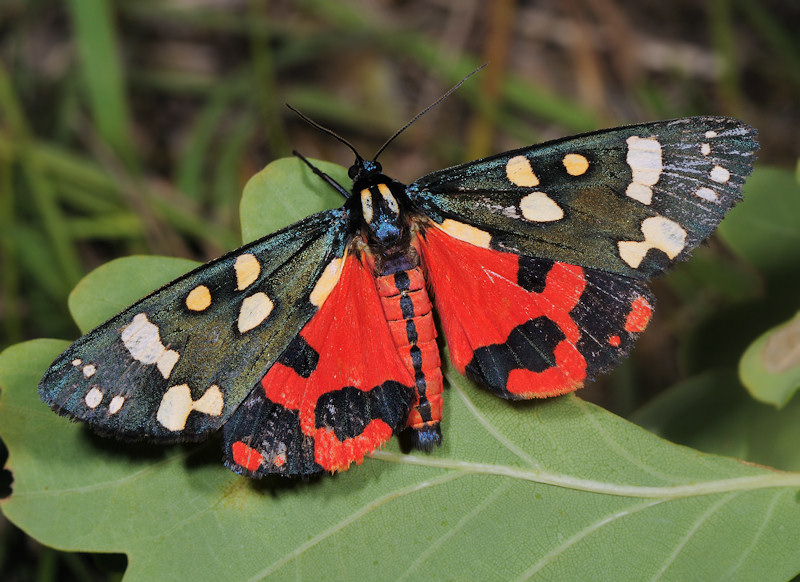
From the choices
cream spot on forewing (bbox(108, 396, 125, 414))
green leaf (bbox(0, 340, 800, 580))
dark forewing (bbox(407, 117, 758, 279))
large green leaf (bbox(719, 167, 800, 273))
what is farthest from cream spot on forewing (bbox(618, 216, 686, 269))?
cream spot on forewing (bbox(108, 396, 125, 414))

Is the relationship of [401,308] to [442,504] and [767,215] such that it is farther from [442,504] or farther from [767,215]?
[767,215]

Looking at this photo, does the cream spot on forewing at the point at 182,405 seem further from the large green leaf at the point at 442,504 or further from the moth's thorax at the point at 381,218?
the moth's thorax at the point at 381,218

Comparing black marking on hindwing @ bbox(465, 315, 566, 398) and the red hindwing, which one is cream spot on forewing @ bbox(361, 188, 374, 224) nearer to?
the red hindwing

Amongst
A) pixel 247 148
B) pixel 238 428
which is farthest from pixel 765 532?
pixel 247 148

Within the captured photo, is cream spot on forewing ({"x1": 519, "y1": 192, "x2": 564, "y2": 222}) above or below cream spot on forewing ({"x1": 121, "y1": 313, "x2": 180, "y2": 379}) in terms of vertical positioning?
above

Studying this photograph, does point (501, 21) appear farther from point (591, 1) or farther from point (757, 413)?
point (757, 413)

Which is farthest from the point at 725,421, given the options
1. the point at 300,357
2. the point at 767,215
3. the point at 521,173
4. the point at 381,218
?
the point at 300,357

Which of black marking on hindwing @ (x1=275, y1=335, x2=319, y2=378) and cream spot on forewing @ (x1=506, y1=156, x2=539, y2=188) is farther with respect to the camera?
cream spot on forewing @ (x1=506, y1=156, x2=539, y2=188)
